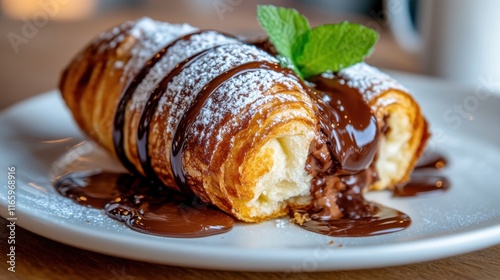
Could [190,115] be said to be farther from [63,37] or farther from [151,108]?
[63,37]

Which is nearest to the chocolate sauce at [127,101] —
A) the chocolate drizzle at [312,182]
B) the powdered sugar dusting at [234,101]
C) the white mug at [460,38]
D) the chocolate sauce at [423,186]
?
the chocolate drizzle at [312,182]

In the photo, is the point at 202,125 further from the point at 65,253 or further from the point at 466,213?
the point at 466,213

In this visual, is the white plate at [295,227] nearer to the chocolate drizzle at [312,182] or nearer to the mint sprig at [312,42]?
the chocolate drizzle at [312,182]

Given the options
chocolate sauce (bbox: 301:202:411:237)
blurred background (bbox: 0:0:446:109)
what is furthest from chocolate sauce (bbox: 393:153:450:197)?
blurred background (bbox: 0:0:446:109)

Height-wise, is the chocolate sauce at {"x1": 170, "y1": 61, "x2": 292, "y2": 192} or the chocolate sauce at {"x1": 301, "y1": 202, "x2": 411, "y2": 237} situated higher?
the chocolate sauce at {"x1": 170, "y1": 61, "x2": 292, "y2": 192}

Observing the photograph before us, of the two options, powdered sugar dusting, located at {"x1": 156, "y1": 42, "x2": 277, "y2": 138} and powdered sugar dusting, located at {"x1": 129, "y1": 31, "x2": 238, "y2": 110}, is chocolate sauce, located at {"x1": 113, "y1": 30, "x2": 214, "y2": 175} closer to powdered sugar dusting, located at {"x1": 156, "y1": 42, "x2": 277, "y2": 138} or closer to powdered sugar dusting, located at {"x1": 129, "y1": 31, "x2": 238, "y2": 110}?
powdered sugar dusting, located at {"x1": 129, "y1": 31, "x2": 238, "y2": 110}

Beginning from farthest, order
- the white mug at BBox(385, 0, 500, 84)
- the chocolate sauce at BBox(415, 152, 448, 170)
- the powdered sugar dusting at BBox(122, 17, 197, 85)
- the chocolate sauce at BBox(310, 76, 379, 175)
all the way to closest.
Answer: the white mug at BBox(385, 0, 500, 84) → the chocolate sauce at BBox(415, 152, 448, 170) → the powdered sugar dusting at BBox(122, 17, 197, 85) → the chocolate sauce at BBox(310, 76, 379, 175)

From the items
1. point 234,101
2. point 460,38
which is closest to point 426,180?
point 234,101
